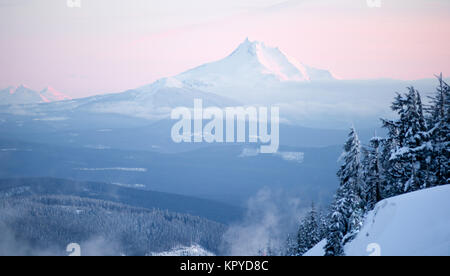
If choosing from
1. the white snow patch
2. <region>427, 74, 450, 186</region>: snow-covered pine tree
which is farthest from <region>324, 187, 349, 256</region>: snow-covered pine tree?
the white snow patch

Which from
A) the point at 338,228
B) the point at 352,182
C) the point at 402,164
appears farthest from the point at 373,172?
the point at 338,228

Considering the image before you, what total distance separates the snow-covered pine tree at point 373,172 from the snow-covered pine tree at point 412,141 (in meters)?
1.59

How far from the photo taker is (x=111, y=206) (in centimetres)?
17200

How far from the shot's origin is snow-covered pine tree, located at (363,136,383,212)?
101ft

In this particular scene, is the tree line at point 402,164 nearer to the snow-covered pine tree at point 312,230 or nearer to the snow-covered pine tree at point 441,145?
the snow-covered pine tree at point 441,145

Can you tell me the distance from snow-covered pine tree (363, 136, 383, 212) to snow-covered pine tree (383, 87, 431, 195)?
1.59m

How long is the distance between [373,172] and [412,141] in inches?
167

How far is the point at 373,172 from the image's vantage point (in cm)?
3133

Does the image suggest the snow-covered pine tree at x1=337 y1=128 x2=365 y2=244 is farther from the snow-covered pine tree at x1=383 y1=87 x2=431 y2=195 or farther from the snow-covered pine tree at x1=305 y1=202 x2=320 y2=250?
the snow-covered pine tree at x1=305 y1=202 x2=320 y2=250

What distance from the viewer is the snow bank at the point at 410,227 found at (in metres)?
17.2

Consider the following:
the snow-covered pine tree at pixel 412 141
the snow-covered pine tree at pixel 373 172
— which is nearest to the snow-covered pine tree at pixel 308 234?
the snow-covered pine tree at pixel 373 172
